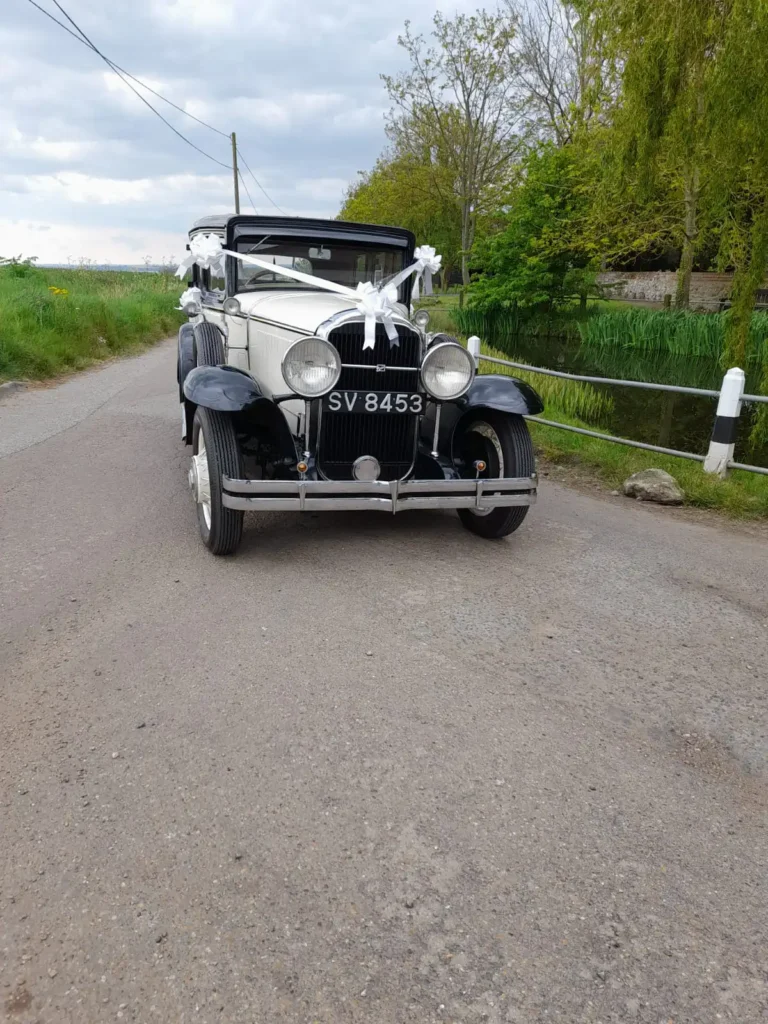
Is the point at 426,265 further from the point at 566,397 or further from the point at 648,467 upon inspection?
the point at 566,397

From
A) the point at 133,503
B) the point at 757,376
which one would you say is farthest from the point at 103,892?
the point at 757,376

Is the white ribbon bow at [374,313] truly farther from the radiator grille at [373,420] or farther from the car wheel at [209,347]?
the car wheel at [209,347]

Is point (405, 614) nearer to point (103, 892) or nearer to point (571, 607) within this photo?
point (571, 607)

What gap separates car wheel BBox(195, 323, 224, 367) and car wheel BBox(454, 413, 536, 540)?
195 centimetres

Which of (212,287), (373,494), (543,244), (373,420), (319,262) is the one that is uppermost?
(543,244)

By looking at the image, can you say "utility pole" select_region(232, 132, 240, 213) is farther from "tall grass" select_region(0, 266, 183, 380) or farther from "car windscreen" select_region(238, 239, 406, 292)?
"car windscreen" select_region(238, 239, 406, 292)

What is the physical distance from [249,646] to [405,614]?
2.84ft

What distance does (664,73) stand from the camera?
751 cm

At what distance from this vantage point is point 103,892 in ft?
6.92

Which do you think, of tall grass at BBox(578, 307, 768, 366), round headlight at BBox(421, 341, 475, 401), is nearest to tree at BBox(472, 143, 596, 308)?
tall grass at BBox(578, 307, 768, 366)

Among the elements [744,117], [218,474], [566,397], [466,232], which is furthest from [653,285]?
[218,474]

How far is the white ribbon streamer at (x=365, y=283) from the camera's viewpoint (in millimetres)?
4551

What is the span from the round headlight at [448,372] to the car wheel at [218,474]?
1281 mm

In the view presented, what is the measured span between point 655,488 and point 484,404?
7.90 ft
